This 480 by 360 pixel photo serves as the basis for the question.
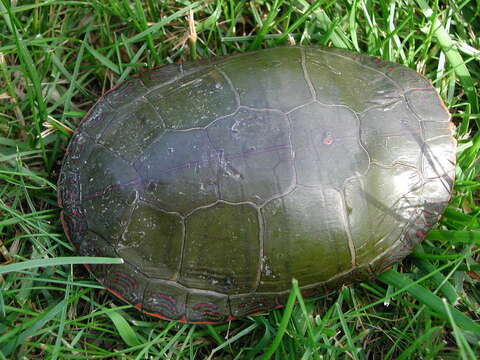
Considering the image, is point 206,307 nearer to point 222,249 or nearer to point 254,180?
point 222,249

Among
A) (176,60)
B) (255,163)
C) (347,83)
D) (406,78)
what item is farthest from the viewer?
(176,60)

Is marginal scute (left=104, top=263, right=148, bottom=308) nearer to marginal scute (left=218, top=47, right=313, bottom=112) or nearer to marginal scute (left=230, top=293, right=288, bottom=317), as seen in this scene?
marginal scute (left=230, top=293, right=288, bottom=317)

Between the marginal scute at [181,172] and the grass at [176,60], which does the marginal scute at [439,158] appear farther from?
the marginal scute at [181,172]

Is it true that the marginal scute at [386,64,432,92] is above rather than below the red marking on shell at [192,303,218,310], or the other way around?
above

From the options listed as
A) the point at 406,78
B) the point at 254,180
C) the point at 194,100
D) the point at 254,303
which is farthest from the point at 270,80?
the point at 254,303

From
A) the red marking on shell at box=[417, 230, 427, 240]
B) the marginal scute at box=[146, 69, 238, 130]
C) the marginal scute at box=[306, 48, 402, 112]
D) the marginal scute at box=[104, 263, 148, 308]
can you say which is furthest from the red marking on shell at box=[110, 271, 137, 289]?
the red marking on shell at box=[417, 230, 427, 240]
